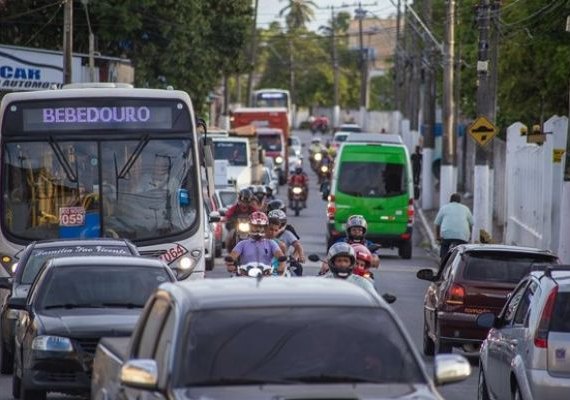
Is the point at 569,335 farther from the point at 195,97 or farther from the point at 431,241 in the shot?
the point at 195,97

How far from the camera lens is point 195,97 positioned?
61.8 metres

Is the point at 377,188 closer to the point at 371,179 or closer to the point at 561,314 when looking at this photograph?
the point at 371,179

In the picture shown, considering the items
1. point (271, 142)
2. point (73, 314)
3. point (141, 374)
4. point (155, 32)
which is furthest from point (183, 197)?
point (271, 142)

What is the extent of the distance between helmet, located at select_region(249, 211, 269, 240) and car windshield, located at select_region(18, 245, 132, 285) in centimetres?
143

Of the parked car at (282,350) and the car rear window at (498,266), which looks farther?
the car rear window at (498,266)

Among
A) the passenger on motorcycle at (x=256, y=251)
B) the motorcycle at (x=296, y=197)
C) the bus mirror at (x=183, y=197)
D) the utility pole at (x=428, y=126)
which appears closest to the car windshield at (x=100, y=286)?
the passenger on motorcycle at (x=256, y=251)

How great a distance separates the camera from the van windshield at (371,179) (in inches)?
1618

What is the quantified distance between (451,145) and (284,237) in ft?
99.9

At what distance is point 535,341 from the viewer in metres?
12.6

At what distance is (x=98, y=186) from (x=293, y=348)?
13558 millimetres

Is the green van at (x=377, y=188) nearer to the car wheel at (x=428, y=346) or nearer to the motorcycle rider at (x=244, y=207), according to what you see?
the motorcycle rider at (x=244, y=207)

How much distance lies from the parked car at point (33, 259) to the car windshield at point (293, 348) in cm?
961

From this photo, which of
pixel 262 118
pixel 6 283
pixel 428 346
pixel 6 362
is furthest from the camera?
pixel 262 118

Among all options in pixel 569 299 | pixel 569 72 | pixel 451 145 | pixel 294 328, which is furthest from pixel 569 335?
pixel 451 145
